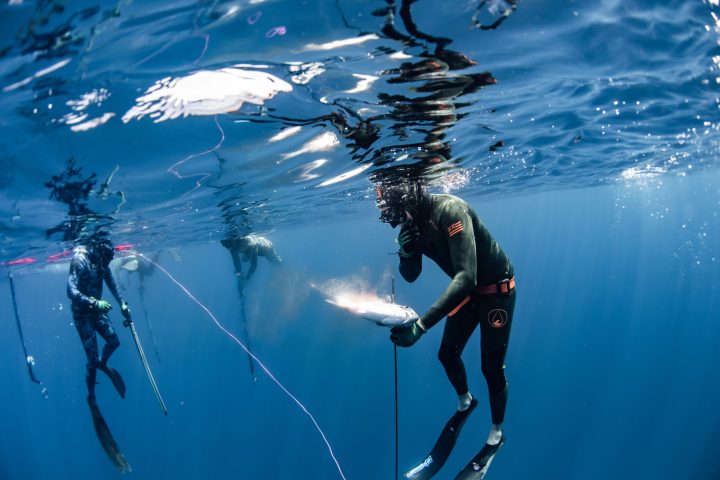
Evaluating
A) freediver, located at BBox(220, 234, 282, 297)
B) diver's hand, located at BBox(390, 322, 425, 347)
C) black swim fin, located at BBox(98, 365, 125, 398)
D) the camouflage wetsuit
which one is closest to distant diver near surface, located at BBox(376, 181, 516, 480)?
diver's hand, located at BBox(390, 322, 425, 347)

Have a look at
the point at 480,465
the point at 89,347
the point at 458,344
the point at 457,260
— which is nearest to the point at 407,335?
the point at 457,260

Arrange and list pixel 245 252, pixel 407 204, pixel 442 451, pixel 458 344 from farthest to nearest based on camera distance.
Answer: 1. pixel 245 252
2. pixel 442 451
3. pixel 458 344
4. pixel 407 204

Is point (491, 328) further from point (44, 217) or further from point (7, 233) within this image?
point (7, 233)

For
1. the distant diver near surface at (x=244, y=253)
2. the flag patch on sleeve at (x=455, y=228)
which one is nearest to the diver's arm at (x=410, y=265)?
the flag patch on sleeve at (x=455, y=228)

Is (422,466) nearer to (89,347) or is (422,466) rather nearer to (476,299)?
(476,299)

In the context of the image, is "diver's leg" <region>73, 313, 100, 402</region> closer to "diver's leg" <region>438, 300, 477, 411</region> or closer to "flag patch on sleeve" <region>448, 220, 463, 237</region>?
"diver's leg" <region>438, 300, 477, 411</region>

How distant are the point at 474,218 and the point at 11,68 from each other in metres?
5.64

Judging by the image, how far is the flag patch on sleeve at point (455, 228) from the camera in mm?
4191

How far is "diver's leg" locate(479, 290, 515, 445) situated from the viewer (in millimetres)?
5055

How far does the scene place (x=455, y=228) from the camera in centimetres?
422

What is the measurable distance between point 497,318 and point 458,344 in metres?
0.74

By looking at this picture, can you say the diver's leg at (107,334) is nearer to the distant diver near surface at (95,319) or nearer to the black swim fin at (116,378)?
the distant diver near surface at (95,319)

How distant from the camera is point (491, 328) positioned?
199 inches

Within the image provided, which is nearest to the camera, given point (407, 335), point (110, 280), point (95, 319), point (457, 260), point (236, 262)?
point (407, 335)
